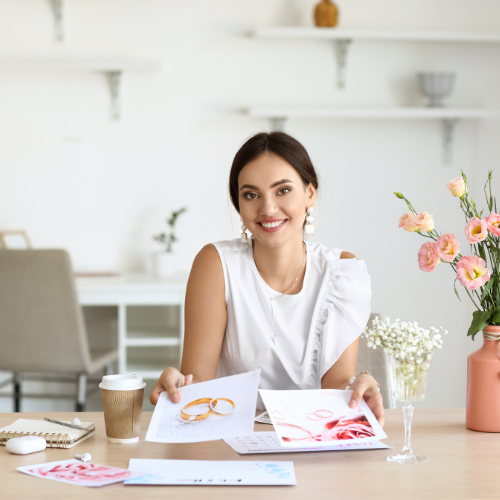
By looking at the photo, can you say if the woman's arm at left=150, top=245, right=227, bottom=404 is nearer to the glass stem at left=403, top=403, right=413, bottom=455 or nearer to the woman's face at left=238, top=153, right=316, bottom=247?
the woman's face at left=238, top=153, right=316, bottom=247

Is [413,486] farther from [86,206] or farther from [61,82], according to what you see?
[61,82]

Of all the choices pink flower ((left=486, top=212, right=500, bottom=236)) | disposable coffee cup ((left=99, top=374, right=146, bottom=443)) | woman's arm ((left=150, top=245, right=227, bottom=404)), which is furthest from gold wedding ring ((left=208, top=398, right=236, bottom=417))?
pink flower ((left=486, top=212, right=500, bottom=236))

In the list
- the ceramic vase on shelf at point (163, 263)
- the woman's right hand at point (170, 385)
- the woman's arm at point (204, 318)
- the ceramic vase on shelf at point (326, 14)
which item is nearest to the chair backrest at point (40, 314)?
the ceramic vase on shelf at point (163, 263)

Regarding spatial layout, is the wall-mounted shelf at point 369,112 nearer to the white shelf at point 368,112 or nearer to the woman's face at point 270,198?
the white shelf at point 368,112

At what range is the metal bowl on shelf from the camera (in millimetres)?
2965

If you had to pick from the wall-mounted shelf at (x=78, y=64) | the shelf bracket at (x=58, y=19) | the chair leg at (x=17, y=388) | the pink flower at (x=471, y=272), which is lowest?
the chair leg at (x=17, y=388)

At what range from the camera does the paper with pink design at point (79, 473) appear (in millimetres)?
851

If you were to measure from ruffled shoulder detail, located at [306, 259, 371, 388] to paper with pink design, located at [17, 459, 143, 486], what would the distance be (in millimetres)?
630

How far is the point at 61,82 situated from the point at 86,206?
0.62m

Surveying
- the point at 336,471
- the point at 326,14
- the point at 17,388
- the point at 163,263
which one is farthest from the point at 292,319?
the point at 326,14

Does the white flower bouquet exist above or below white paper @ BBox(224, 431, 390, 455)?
above

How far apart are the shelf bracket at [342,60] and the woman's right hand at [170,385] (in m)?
2.34

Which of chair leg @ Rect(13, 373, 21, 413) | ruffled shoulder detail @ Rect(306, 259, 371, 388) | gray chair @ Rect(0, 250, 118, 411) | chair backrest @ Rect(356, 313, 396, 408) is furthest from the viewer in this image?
chair leg @ Rect(13, 373, 21, 413)

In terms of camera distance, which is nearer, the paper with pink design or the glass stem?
the paper with pink design
